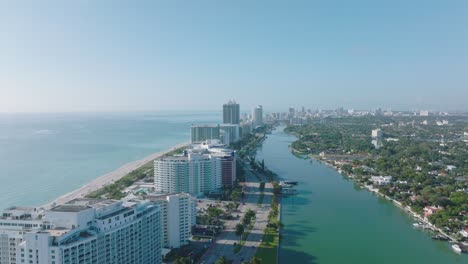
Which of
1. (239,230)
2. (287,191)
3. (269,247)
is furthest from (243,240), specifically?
(287,191)

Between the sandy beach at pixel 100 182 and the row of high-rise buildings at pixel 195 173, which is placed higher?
the row of high-rise buildings at pixel 195 173

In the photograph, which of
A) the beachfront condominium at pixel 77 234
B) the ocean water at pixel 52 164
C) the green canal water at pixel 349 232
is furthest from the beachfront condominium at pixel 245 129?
the beachfront condominium at pixel 77 234

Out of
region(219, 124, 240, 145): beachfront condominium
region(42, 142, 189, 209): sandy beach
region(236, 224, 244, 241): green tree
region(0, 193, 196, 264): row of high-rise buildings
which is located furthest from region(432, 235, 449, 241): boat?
region(219, 124, 240, 145): beachfront condominium

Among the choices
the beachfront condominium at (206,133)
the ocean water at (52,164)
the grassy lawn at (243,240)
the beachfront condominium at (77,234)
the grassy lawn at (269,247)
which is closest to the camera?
the beachfront condominium at (77,234)

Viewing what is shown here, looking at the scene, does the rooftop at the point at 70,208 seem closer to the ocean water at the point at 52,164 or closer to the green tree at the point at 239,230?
the green tree at the point at 239,230

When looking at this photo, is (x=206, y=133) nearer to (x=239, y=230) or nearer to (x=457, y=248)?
(x=239, y=230)

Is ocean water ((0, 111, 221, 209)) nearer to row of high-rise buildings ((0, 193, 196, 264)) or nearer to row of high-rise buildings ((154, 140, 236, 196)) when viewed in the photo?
row of high-rise buildings ((154, 140, 236, 196))

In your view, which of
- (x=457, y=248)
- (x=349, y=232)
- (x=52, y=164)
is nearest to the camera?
(x=457, y=248)
